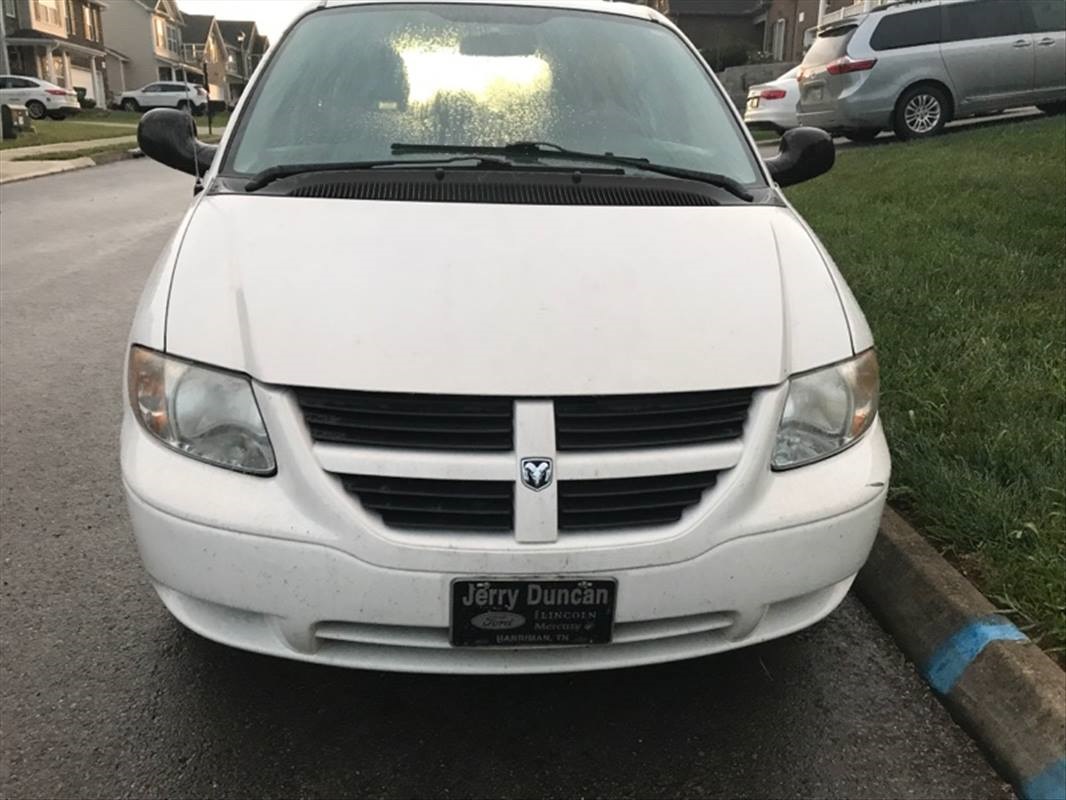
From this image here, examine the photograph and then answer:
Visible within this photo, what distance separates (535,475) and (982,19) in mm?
14348

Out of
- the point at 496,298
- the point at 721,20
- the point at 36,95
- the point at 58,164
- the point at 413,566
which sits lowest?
the point at 58,164

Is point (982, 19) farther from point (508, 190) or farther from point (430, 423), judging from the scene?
point (430, 423)

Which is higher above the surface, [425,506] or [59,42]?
[59,42]

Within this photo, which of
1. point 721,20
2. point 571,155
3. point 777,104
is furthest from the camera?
point 721,20

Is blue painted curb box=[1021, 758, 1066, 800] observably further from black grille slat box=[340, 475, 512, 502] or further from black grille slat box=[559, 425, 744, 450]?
black grille slat box=[340, 475, 512, 502]

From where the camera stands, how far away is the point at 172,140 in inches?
136

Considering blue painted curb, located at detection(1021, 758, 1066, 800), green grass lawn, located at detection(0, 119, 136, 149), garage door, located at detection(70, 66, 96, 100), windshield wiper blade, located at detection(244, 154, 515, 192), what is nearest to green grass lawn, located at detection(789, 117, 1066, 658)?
blue painted curb, located at detection(1021, 758, 1066, 800)

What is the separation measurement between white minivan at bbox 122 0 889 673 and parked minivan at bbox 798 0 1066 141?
12.2m

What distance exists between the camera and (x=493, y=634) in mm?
2113

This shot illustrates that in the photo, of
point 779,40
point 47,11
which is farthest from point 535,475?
point 47,11

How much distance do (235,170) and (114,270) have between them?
5.62 meters

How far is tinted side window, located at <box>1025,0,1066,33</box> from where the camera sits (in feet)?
45.4

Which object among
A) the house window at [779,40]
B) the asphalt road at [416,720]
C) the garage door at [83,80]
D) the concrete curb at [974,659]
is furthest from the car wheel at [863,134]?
the garage door at [83,80]

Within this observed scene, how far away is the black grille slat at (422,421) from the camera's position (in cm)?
209
